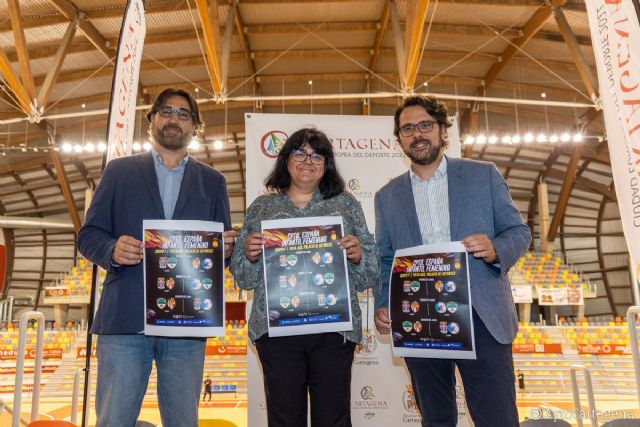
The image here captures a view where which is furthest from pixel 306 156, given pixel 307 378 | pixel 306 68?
pixel 306 68

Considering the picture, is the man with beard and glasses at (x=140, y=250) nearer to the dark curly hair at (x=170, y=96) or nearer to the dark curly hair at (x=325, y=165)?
the dark curly hair at (x=170, y=96)

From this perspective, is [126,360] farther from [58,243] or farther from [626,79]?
[58,243]

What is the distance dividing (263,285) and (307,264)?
207 millimetres

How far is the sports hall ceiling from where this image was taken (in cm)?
1056

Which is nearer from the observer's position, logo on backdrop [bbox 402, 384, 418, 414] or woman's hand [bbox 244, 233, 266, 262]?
woman's hand [bbox 244, 233, 266, 262]

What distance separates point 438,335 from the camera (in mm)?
1962

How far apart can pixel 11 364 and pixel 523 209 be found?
22122 millimetres

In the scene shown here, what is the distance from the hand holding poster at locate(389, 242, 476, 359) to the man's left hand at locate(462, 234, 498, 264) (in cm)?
3

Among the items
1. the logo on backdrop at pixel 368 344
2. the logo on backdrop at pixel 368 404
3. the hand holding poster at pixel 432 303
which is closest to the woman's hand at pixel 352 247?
the hand holding poster at pixel 432 303

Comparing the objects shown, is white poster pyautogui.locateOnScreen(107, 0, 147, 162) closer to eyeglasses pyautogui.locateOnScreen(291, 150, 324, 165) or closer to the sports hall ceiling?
A: eyeglasses pyautogui.locateOnScreen(291, 150, 324, 165)

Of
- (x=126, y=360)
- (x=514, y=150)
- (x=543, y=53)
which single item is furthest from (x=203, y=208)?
(x=514, y=150)

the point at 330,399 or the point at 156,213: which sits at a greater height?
the point at 156,213

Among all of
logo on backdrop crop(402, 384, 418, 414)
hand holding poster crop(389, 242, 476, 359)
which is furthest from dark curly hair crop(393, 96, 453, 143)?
logo on backdrop crop(402, 384, 418, 414)

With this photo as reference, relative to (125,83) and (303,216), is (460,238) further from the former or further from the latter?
(125,83)
